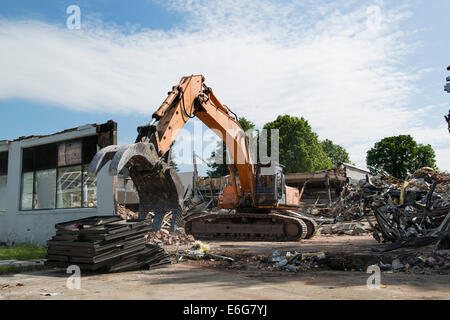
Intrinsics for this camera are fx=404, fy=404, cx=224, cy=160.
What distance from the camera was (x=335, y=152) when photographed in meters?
75.3

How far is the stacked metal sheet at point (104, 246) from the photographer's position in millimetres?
7820

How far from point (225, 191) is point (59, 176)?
657 cm

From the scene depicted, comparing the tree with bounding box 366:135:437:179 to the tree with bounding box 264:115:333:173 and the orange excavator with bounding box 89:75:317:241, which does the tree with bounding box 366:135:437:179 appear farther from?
the orange excavator with bounding box 89:75:317:241

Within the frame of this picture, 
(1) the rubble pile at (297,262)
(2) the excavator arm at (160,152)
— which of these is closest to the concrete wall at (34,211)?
(2) the excavator arm at (160,152)

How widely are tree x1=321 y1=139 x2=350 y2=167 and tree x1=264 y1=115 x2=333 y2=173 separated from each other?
22.5 metres

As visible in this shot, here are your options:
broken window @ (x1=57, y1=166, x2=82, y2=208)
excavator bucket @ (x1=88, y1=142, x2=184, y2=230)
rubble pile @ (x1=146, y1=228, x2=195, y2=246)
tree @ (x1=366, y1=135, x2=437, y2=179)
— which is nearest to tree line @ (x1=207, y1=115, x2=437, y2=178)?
tree @ (x1=366, y1=135, x2=437, y2=179)

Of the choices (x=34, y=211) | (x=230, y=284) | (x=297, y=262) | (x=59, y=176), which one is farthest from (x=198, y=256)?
(x=34, y=211)

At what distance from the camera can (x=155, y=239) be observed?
11812mm

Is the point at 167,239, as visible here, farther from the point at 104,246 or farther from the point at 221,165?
the point at 221,165

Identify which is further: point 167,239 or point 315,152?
point 315,152

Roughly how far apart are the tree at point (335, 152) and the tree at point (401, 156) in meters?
17.5

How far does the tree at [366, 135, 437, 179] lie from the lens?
175 feet

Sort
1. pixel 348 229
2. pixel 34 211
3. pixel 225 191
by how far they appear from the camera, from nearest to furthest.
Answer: pixel 34 211 → pixel 225 191 → pixel 348 229
